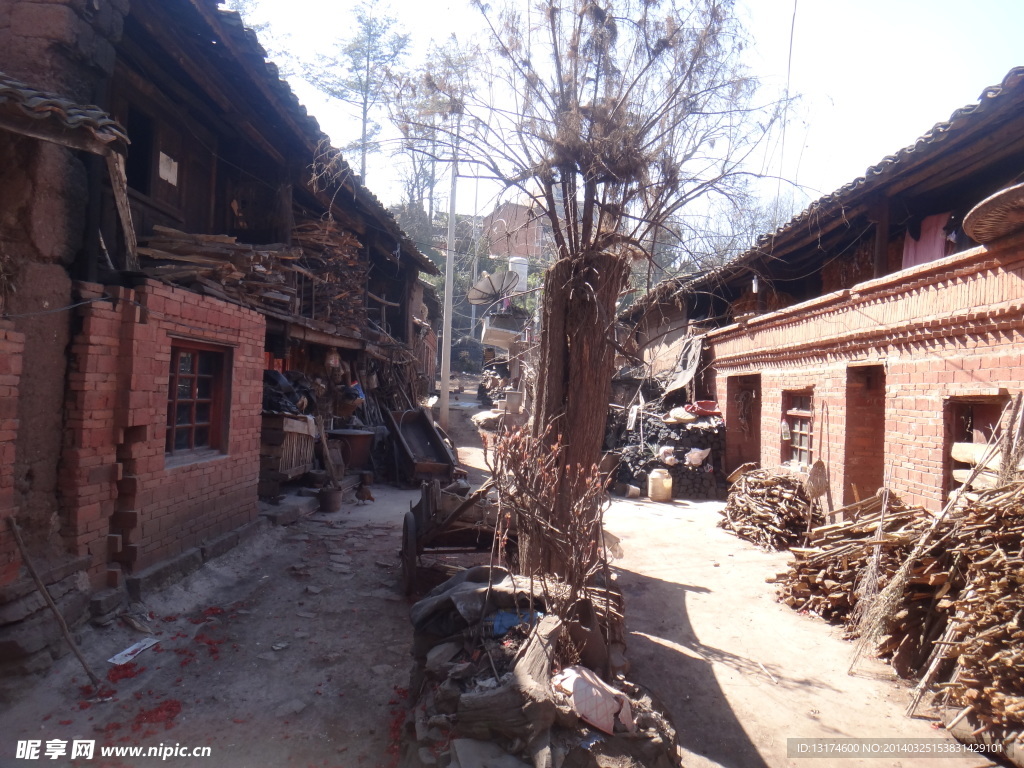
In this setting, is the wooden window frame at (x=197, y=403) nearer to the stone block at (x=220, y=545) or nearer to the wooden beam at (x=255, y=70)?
the stone block at (x=220, y=545)

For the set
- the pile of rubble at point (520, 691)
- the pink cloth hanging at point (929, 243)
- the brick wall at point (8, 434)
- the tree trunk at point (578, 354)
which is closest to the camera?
the pile of rubble at point (520, 691)

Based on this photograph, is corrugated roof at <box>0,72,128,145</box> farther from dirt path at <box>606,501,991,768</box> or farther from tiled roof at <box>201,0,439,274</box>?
dirt path at <box>606,501,991,768</box>

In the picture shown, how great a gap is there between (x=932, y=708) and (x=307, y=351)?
36.3 ft

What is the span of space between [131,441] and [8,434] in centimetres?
114

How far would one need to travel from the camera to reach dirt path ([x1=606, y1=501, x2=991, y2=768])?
4.09m

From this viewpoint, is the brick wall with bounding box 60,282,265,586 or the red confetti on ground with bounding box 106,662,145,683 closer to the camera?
→ the red confetti on ground with bounding box 106,662,145,683

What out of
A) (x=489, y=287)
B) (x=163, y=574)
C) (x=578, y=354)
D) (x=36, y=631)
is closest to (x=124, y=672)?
(x=36, y=631)

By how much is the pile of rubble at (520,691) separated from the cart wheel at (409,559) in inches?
81.7

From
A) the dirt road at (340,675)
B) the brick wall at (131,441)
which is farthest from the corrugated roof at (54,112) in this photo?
the dirt road at (340,675)

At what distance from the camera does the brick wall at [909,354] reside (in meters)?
5.72

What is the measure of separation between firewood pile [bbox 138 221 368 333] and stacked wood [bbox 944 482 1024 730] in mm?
7182

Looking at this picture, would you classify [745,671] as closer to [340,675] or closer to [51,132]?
[340,675]

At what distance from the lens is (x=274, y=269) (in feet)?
27.6

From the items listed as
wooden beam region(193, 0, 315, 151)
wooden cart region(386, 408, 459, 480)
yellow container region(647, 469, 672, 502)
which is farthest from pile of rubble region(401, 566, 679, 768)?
yellow container region(647, 469, 672, 502)
